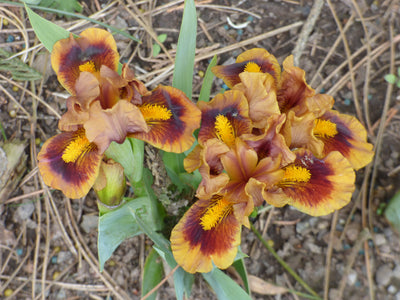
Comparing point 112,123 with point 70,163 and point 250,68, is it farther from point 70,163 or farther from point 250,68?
point 250,68

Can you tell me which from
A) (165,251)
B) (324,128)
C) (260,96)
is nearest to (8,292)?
(165,251)

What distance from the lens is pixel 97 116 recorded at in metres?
1.22

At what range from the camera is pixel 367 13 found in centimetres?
241

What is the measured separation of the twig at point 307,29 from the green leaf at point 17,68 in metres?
1.57

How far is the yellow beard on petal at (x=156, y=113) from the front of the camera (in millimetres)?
1421

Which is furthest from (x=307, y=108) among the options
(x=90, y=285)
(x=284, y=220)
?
(x=90, y=285)

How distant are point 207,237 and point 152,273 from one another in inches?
24.0

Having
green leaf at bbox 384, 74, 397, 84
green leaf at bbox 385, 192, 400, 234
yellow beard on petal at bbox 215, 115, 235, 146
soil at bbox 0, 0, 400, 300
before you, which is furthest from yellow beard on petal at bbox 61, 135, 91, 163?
green leaf at bbox 384, 74, 397, 84

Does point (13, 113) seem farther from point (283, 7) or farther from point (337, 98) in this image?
point (337, 98)

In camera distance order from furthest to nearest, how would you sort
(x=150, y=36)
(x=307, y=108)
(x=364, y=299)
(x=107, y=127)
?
(x=150, y=36) < (x=364, y=299) < (x=307, y=108) < (x=107, y=127)

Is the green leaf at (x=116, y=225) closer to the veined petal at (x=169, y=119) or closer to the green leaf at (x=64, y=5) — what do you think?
the veined petal at (x=169, y=119)

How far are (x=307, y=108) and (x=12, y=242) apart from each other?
1821mm

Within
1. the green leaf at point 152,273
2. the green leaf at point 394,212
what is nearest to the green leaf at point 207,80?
the green leaf at point 152,273

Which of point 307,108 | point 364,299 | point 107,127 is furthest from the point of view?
point 364,299
